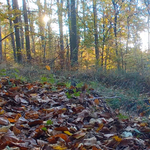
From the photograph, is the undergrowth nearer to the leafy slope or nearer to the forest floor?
the forest floor

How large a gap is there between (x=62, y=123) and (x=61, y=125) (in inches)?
3.5

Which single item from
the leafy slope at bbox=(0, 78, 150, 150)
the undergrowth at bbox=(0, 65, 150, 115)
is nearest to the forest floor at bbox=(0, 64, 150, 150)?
the leafy slope at bbox=(0, 78, 150, 150)

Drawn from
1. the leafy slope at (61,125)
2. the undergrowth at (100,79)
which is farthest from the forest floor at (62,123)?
the undergrowth at (100,79)

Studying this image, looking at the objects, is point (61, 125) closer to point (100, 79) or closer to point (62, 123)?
point (62, 123)

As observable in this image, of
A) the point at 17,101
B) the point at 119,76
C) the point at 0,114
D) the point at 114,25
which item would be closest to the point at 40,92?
the point at 17,101

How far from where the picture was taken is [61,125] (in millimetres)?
2492

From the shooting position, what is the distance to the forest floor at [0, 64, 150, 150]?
6.57ft

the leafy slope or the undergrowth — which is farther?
the undergrowth

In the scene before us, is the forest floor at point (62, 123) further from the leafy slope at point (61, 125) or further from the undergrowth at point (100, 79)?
the undergrowth at point (100, 79)

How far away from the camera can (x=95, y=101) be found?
372 cm

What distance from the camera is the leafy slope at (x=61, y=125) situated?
6.53ft

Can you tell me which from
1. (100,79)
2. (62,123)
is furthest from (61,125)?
(100,79)

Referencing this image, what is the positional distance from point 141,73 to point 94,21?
4971 millimetres

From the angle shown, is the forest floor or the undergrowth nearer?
the forest floor
